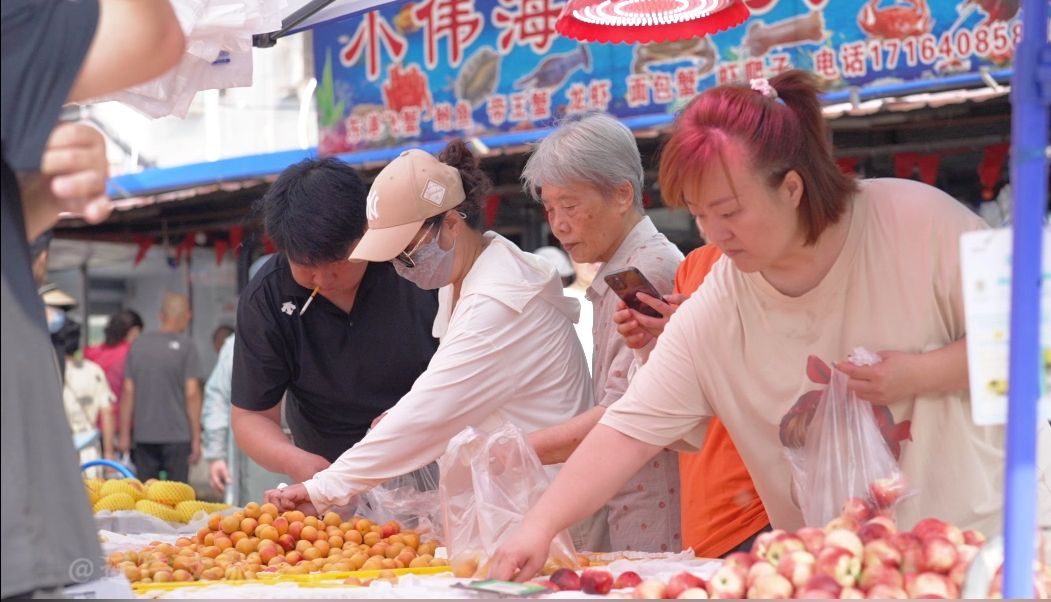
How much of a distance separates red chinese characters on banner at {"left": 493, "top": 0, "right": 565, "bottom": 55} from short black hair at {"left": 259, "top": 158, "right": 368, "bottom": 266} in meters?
2.79

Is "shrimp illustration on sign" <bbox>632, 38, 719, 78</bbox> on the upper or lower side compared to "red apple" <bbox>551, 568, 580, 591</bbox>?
upper

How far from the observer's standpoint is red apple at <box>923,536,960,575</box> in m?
1.64

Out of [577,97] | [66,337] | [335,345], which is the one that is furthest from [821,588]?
[66,337]

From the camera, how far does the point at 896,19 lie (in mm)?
4910

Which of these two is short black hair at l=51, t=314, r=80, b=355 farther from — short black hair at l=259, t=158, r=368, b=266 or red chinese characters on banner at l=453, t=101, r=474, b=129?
short black hair at l=259, t=158, r=368, b=266

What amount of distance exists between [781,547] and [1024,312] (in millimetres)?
567

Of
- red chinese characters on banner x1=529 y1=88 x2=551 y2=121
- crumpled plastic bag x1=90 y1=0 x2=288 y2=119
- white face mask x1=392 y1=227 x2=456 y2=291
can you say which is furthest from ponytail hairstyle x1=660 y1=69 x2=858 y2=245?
red chinese characters on banner x1=529 y1=88 x2=551 y2=121

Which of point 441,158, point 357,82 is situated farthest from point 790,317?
point 357,82

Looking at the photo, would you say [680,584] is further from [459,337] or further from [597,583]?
[459,337]

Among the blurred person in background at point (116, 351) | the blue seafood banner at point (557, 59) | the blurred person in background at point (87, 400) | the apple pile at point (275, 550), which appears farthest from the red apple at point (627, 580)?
the blurred person in background at point (116, 351)

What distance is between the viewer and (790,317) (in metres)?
2.12

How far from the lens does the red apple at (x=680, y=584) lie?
1.75 m

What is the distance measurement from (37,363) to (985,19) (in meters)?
4.28

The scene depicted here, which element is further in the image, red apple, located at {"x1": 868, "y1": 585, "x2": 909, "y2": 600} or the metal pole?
red apple, located at {"x1": 868, "y1": 585, "x2": 909, "y2": 600}
